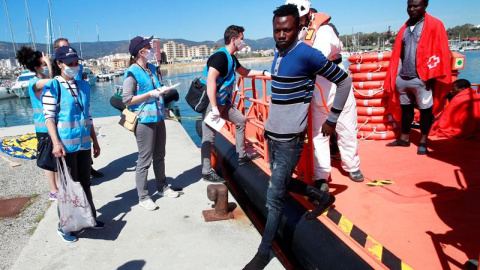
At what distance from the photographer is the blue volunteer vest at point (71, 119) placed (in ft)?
10.2

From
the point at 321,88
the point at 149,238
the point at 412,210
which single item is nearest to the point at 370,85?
the point at 321,88

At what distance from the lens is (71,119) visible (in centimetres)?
316

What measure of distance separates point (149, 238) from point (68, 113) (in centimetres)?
146

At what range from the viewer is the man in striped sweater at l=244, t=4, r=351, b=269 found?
2.29 meters

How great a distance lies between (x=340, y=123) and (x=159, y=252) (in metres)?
2.23

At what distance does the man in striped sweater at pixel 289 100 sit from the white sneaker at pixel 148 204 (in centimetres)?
179

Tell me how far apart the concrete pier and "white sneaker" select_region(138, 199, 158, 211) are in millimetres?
52

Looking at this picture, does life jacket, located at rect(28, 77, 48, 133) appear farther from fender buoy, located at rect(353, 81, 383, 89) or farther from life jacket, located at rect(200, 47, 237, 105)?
fender buoy, located at rect(353, 81, 383, 89)

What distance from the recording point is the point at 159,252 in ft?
10.1

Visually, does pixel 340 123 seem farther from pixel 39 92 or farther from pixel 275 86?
pixel 39 92

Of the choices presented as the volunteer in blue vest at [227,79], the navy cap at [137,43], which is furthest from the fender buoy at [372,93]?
the navy cap at [137,43]

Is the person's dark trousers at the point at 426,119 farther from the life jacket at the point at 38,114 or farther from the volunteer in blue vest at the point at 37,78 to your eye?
the life jacket at the point at 38,114

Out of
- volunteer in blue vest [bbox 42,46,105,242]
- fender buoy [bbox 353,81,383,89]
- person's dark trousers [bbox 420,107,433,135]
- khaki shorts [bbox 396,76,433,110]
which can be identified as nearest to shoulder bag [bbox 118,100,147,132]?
volunteer in blue vest [bbox 42,46,105,242]

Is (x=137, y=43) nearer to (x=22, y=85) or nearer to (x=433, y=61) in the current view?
(x=433, y=61)
